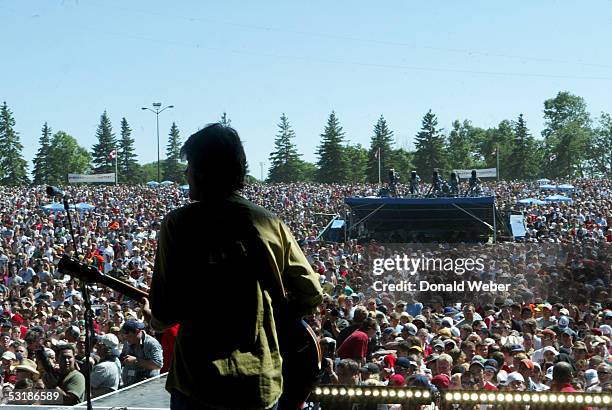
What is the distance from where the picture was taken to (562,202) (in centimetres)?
3494

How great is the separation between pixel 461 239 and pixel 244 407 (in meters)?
22.9

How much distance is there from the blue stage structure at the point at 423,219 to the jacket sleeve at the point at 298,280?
21120 millimetres

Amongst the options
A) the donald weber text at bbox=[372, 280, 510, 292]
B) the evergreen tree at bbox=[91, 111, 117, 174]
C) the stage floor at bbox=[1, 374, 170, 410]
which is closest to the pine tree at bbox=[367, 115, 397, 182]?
the evergreen tree at bbox=[91, 111, 117, 174]

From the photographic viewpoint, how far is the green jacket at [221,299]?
191cm

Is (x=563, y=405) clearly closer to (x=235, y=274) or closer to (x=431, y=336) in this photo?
(x=235, y=274)

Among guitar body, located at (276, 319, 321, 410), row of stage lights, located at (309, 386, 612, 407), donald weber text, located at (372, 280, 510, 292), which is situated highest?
guitar body, located at (276, 319, 321, 410)

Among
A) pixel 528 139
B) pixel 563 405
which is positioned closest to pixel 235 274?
pixel 563 405

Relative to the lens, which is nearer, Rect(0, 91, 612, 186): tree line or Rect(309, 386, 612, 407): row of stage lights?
Rect(309, 386, 612, 407): row of stage lights

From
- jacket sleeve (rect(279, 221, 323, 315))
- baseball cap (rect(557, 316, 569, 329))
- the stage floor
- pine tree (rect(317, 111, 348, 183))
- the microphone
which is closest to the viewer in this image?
jacket sleeve (rect(279, 221, 323, 315))

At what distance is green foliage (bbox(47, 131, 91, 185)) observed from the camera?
71.2 metres

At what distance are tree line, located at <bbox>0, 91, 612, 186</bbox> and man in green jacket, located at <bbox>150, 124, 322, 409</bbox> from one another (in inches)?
2059

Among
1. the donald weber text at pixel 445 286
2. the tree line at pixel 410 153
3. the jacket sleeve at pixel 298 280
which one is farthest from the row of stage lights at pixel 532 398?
the tree line at pixel 410 153

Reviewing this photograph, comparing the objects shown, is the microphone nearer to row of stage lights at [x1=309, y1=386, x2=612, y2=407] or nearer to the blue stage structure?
row of stage lights at [x1=309, y1=386, x2=612, y2=407]

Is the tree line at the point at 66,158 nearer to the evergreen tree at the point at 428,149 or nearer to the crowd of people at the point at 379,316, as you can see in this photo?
the evergreen tree at the point at 428,149
